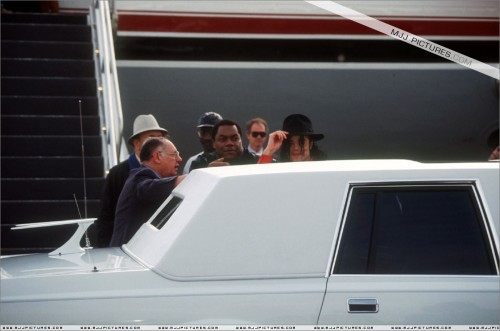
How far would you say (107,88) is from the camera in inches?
358

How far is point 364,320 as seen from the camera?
335cm

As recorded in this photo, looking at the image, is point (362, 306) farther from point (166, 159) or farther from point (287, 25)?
point (287, 25)

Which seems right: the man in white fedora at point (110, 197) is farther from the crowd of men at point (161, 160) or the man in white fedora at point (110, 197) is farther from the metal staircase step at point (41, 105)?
the metal staircase step at point (41, 105)

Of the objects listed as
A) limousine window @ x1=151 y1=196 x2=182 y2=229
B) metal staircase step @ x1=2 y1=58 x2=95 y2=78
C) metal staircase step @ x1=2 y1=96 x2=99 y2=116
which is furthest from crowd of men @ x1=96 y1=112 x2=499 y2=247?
metal staircase step @ x1=2 y1=58 x2=95 y2=78

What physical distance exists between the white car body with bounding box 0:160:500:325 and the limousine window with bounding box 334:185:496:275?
1cm

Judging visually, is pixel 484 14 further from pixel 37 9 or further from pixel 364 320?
pixel 364 320

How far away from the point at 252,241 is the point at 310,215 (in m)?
0.23

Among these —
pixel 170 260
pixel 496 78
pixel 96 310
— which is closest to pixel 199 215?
pixel 170 260

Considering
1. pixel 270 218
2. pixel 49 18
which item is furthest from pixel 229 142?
pixel 49 18

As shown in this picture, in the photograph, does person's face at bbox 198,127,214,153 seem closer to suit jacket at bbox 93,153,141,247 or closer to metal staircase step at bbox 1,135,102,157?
suit jacket at bbox 93,153,141,247

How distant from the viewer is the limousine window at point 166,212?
13.0ft

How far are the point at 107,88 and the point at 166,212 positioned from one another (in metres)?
5.17

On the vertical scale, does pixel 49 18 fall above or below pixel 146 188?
above

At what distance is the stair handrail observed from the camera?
8602mm
